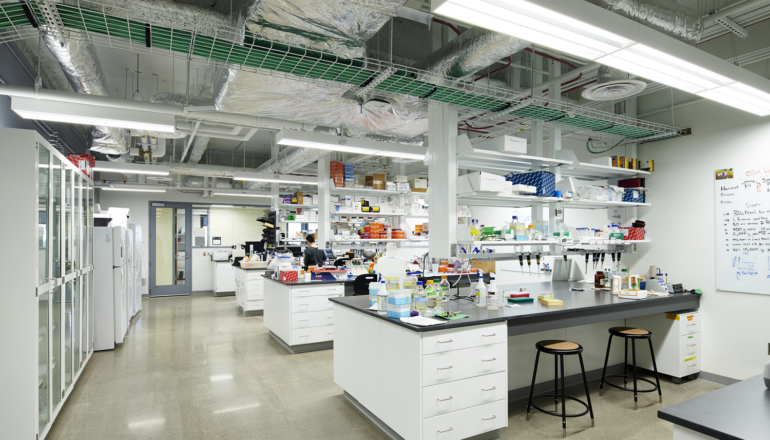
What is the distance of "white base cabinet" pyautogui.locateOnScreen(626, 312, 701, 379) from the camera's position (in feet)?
14.0

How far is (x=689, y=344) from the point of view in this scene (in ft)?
14.3

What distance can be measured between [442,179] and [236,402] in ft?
9.54

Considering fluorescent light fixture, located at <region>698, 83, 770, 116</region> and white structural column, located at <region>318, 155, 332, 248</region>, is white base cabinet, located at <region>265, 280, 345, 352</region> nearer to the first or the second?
white structural column, located at <region>318, 155, 332, 248</region>

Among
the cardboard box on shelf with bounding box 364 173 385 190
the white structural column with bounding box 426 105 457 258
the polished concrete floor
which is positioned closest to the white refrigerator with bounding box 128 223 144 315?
the polished concrete floor

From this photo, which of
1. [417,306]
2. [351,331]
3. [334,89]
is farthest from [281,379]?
[334,89]

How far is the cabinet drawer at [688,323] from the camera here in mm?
4289

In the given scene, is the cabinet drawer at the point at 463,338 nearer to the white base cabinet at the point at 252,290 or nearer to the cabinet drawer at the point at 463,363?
the cabinet drawer at the point at 463,363

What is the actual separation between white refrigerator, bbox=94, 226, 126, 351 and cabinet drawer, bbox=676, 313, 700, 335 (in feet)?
22.9

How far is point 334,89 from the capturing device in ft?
13.0

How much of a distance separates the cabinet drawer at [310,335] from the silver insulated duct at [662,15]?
15.2 feet

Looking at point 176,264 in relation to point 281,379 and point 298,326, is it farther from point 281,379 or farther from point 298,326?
point 281,379

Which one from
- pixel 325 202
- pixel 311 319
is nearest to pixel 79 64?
pixel 311 319

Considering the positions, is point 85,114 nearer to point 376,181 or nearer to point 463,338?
point 463,338

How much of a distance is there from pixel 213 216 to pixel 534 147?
9.95 m
